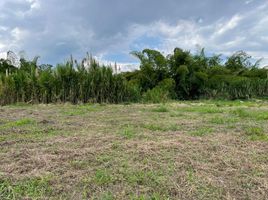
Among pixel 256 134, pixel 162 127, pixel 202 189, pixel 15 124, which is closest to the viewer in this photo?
pixel 202 189

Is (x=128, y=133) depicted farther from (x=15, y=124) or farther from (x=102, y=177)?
(x=15, y=124)

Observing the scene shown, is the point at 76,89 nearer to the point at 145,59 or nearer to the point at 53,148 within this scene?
the point at 145,59

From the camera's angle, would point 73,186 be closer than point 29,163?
Yes

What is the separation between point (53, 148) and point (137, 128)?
1.42 meters

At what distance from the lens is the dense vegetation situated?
9.11m

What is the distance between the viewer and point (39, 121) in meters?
4.42

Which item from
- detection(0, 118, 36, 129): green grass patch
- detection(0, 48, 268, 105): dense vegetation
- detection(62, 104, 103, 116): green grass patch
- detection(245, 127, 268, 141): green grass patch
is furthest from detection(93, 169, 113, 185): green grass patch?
detection(0, 48, 268, 105): dense vegetation

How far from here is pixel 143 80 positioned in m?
13.8

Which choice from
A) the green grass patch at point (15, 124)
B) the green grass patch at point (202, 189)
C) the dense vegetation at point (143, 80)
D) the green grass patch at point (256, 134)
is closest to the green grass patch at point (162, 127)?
the green grass patch at point (256, 134)

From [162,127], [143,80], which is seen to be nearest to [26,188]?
[162,127]

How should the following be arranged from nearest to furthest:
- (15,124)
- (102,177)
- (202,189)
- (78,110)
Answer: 1. (202,189)
2. (102,177)
3. (15,124)
4. (78,110)

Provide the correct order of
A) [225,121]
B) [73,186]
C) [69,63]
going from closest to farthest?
[73,186]
[225,121]
[69,63]

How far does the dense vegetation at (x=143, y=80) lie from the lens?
359 inches

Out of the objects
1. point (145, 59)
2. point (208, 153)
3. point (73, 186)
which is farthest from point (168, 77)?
point (73, 186)
